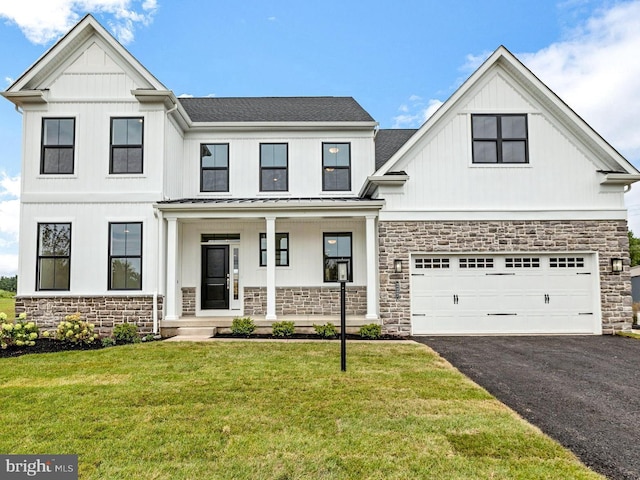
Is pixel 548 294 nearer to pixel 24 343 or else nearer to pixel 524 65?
pixel 524 65

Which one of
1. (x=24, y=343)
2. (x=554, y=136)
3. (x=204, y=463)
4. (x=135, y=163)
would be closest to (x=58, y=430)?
(x=204, y=463)

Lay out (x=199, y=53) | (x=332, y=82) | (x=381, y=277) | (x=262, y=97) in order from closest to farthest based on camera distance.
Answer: (x=381, y=277) → (x=262, y=97) → (x=199, y=53) → (x=332, y=82)

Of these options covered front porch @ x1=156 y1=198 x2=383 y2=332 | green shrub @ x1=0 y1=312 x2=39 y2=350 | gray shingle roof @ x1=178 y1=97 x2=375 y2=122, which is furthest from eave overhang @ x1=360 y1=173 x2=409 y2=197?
green shrub @ x1=0 y1=312 x2=39 y2=350

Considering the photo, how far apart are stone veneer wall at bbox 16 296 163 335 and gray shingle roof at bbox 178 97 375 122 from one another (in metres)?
6.02

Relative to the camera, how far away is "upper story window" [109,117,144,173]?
11.4m

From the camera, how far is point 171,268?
1123cm

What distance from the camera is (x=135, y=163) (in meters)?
11.4

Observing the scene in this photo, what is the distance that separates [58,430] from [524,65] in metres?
12.5

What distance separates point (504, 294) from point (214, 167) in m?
9.10

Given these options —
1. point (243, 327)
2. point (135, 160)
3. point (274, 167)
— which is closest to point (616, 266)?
point (243, 327)

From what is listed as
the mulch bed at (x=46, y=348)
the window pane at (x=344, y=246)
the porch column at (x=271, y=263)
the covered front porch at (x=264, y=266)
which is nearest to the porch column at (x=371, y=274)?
the covered front porch at (x=264, y=266)

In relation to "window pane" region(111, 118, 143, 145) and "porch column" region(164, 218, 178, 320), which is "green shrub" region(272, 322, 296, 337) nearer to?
"porch column" region(164, 218, 178, 320)

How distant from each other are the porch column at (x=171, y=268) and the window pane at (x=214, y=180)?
215 cm

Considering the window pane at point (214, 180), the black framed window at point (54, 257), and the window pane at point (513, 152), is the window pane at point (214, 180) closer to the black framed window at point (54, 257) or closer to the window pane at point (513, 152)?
the black framed window at point (54, 257)
